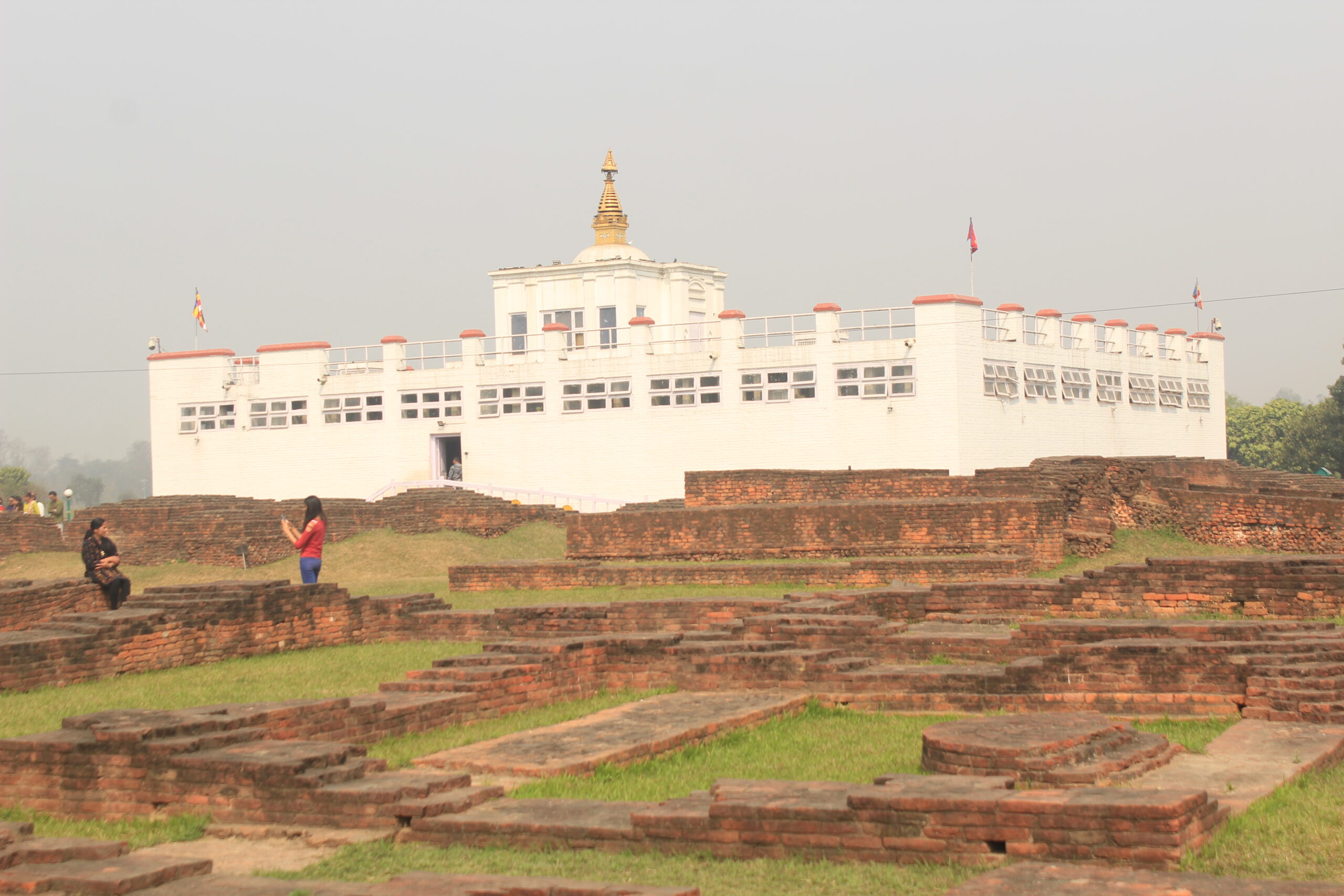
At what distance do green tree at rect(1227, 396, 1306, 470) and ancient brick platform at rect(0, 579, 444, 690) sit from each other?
2327 inches

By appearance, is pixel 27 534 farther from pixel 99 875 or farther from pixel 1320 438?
pixel 1320 438

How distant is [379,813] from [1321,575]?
359 inches

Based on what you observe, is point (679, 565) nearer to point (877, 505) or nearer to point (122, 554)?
point (877, 505)

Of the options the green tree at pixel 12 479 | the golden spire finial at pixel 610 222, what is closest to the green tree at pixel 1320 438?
the golden spire finial at pixel 610 222

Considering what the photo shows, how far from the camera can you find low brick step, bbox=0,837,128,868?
5.66 metres

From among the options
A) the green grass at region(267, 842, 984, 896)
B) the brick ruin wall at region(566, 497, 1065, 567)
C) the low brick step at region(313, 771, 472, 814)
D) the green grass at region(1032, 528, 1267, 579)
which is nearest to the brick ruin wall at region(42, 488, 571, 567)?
the brick ruin wall at region(566, 497, 1065, 567)

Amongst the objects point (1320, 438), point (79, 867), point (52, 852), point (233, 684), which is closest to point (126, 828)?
point (52, 852)

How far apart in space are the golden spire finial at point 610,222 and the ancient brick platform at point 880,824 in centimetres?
3728

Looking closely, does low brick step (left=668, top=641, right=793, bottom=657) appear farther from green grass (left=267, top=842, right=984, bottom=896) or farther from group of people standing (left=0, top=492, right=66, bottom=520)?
group of people standing (left=0, top=492, right=66, bottom=520)

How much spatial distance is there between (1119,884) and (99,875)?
12.4 feet

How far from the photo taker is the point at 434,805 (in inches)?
249

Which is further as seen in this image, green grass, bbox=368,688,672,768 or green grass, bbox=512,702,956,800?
green grass, bbox=368,688,672,768

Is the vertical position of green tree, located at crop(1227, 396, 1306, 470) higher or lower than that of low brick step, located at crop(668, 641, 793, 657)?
higher

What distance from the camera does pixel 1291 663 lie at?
8805mm
